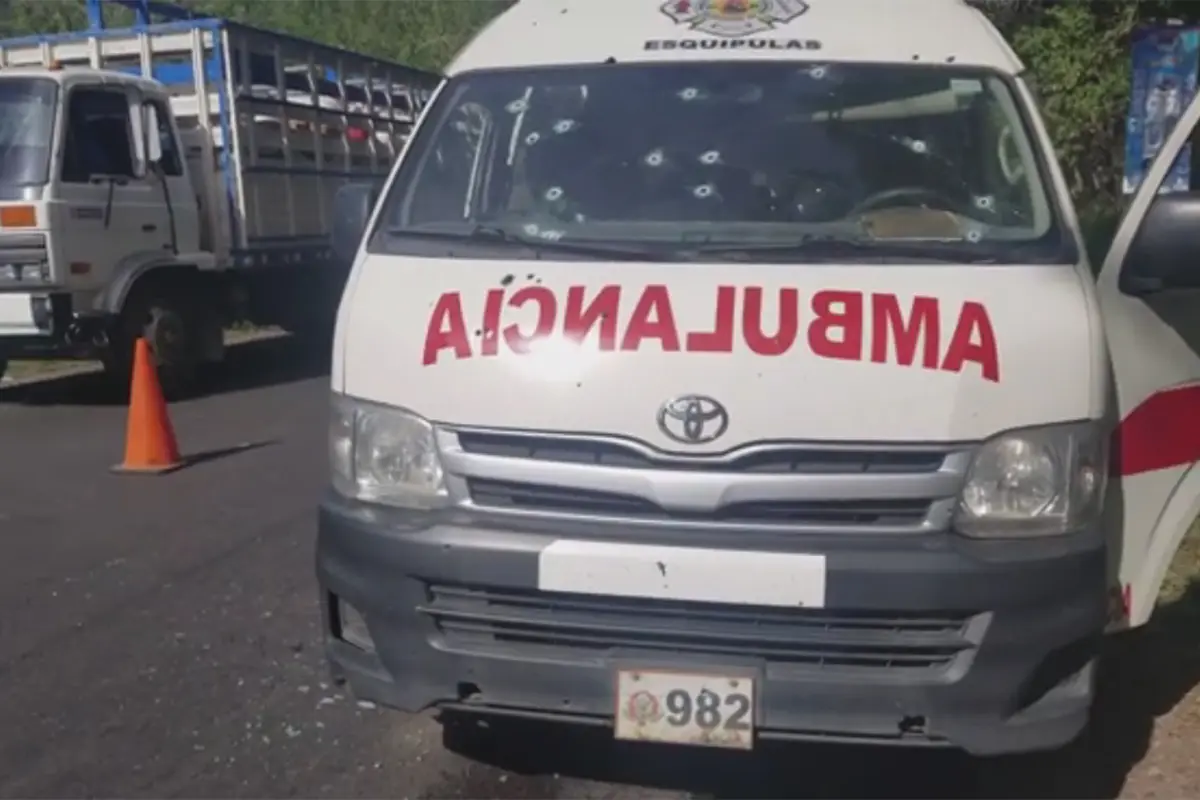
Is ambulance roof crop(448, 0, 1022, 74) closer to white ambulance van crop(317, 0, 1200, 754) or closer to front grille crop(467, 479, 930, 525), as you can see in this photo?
white ambulance van crop(317, 0, 1200, 754)

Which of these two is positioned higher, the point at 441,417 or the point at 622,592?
the point at 441,417

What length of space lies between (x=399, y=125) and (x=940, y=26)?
1141 cm

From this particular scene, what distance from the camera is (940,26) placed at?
4781 millimetres

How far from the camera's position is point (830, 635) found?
349 cm

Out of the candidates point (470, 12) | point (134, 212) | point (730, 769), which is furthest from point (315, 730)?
point (470, 12)

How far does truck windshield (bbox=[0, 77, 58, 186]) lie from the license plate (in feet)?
27.3

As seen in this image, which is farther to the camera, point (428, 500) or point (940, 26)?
point (940, 26)

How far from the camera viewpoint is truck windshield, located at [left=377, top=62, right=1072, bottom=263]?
14.2 ft

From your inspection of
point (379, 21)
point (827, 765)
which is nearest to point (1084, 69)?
point (827, 765)

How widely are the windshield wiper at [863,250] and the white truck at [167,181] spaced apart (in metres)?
7.79

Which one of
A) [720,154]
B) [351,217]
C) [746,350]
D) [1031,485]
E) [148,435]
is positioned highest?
[720,154]

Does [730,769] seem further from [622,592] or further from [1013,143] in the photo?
[1013,143]

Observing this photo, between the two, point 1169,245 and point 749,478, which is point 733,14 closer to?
point 1169,245

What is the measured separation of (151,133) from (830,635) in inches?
356
